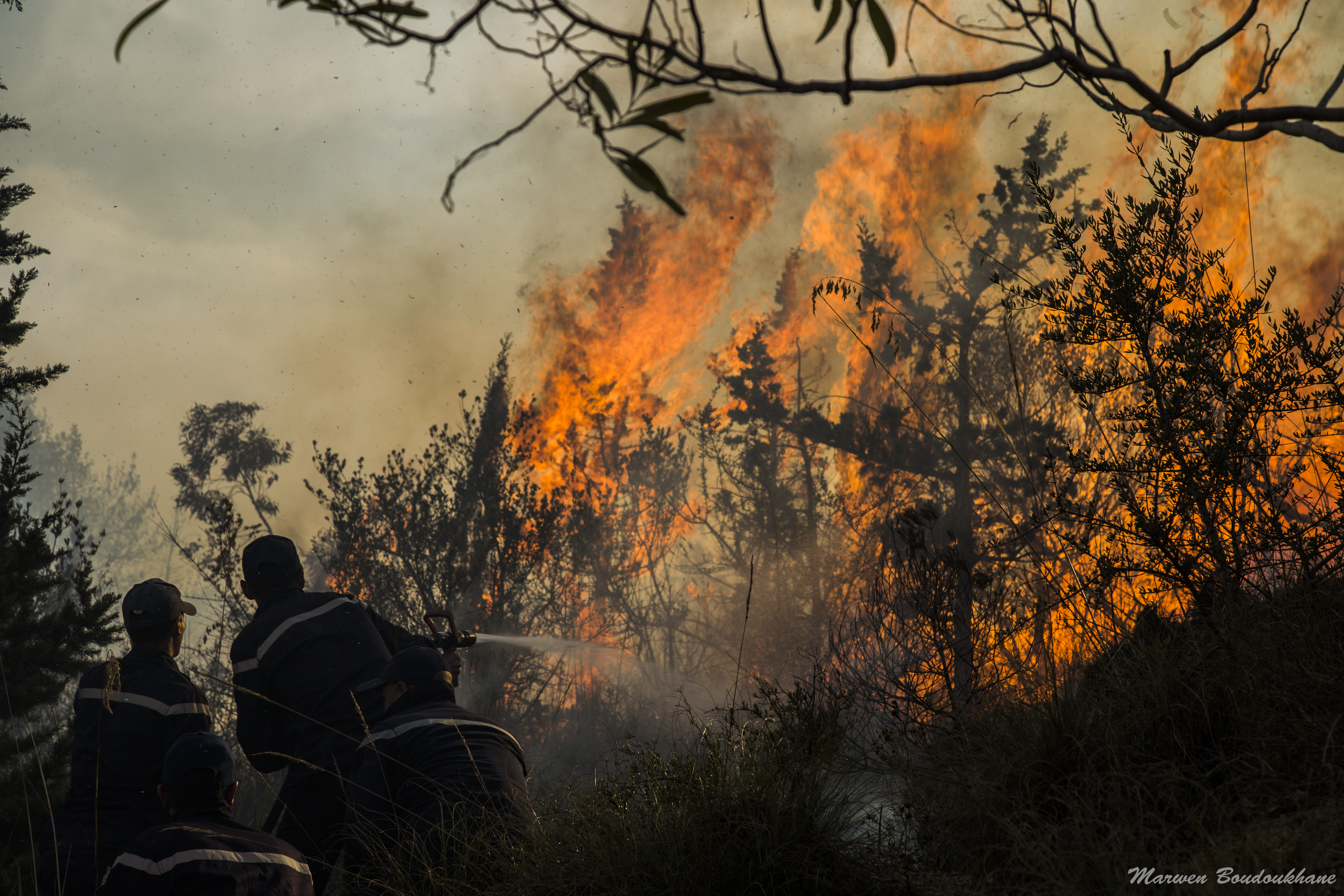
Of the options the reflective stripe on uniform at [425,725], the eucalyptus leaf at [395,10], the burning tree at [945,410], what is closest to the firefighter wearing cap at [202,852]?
the reflective stripe on uniform at [425,725]

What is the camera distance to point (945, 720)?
4215mm

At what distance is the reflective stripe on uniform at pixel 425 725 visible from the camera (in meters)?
3.42

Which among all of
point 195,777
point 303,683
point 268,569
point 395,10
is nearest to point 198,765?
point 195,777

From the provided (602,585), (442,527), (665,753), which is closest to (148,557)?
(602,585)

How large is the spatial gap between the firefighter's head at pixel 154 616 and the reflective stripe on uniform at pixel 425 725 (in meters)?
1.57

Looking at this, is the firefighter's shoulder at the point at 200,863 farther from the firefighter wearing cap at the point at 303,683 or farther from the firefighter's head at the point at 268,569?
the firefighter's head at the point at 268,569

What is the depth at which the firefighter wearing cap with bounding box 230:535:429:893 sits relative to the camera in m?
3.72

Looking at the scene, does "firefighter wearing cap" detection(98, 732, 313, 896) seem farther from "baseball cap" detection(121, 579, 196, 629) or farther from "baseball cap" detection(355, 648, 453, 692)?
"baseball cap" detection(121, 579, 196, 629)

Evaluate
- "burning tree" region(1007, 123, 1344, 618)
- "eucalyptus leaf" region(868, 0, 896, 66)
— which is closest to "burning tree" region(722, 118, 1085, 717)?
"burning tree" region(1007, 123, 1344, 618)

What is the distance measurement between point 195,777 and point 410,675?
1126mm

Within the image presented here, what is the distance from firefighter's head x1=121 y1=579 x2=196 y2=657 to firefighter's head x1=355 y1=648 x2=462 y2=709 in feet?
4.07

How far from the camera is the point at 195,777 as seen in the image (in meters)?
2.81

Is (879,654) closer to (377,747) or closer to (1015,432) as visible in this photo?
(377,747)

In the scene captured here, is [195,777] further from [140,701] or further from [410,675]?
[140,701]
